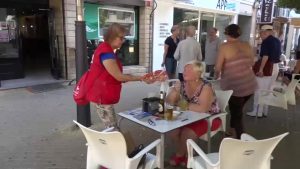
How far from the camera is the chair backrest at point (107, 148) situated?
212 centimetres

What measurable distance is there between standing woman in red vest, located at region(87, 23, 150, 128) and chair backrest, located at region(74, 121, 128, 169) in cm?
55

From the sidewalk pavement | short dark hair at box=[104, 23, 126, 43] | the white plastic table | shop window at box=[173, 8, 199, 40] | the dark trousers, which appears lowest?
the sidewalk pavement

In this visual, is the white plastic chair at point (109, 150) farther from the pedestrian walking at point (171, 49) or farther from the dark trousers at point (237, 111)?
the pedestrian walking at point (171, 49)

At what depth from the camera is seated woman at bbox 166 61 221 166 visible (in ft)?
10.1

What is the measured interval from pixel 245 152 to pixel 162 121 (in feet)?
2.69

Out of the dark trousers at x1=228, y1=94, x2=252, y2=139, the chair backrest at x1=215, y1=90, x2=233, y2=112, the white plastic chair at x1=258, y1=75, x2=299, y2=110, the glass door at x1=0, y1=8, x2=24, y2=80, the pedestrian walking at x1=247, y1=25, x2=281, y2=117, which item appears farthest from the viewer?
the glass door at x1=0, y1=8, x2=24, y2=80

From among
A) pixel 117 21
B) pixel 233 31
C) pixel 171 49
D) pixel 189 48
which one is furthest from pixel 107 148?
pixel 117 21

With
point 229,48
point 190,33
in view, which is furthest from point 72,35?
point 229,48

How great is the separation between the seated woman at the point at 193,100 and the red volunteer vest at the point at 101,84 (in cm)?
75

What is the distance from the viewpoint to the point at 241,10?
15.3 meters

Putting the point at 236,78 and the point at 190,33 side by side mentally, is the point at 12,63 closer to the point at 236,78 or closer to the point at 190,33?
the point at 190,33

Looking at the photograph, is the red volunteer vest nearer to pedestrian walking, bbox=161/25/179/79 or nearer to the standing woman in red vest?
the standing woman in red vest

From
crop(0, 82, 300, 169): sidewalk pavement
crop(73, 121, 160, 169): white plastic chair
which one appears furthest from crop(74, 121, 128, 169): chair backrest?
crop(0, 82, 300, 169): sidewalk pavement

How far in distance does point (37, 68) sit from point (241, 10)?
10.6 meters
